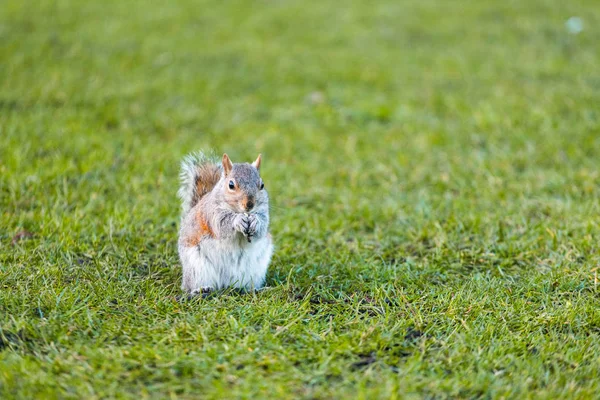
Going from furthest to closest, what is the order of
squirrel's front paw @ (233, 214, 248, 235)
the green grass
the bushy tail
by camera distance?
the bushy tail → squirrel's front paw @ (233, 214, 248, 235) → the green grass

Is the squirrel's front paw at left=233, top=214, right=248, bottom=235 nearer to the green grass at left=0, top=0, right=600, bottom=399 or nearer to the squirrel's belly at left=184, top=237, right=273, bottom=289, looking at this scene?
the squirrel's belly at left=184, top=237, right=273, bottom=289

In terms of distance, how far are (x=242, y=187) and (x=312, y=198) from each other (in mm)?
1632

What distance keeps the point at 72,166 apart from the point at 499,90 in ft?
13.3

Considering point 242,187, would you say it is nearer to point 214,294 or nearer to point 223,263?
point 223,263

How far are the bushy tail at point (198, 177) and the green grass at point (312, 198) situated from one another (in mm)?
380

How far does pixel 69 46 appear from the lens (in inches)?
279

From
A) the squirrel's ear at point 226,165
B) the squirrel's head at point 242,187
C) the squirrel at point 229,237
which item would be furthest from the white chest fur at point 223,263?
the squirrel's ear at point 226,165

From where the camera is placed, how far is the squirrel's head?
309 cm

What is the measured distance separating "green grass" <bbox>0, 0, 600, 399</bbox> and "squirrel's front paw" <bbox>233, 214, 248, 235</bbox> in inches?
13.1

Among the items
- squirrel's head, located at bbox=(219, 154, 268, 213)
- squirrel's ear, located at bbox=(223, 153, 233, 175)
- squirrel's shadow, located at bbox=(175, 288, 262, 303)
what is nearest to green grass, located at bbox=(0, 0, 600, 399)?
squirrel's shadow, located at bbox=(175, 288, 262, 303)

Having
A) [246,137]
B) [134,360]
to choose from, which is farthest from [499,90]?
[134,360]

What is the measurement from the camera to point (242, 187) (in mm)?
3115

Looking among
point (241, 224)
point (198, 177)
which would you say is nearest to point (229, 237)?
point (241, 224)

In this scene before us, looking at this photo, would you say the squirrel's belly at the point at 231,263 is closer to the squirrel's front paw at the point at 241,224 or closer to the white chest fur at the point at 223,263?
the white chest fur at the point at 223,263
